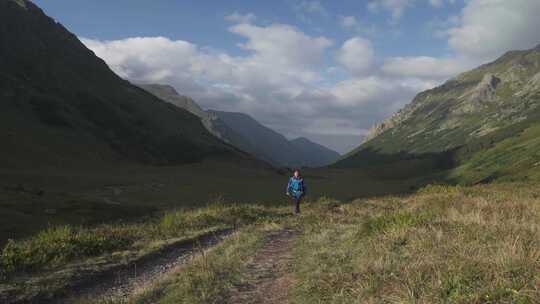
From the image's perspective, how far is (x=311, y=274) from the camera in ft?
26.6

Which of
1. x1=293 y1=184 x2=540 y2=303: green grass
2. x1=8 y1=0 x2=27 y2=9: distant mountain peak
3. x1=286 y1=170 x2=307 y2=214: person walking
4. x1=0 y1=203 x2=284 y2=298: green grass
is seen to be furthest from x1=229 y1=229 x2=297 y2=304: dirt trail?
x1=8 y1=0 x2=27 y2=9: distant mountain peak

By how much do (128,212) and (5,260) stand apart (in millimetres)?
25254

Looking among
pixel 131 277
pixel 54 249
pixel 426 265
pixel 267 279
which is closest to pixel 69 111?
pixel 54 249

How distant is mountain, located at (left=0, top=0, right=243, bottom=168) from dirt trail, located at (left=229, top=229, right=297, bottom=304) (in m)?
76.7

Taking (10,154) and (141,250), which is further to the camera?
(10,154)

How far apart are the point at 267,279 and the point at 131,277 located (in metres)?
3.79

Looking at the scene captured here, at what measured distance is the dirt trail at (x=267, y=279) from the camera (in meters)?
7.45

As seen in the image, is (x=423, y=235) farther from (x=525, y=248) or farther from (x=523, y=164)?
(x=523, y=164)

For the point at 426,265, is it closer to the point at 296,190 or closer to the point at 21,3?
the point at 296,190

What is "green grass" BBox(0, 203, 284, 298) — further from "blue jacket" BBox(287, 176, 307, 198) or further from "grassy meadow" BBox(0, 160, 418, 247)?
"grassy meadow" BBox(0, 160, 418, 247)

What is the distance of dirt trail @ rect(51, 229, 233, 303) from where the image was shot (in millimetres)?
8942

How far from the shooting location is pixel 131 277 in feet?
34.3

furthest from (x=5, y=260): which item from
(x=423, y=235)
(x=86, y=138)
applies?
(x=86, y=138)

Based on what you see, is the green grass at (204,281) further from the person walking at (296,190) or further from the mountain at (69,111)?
the mountain at (69,111)
